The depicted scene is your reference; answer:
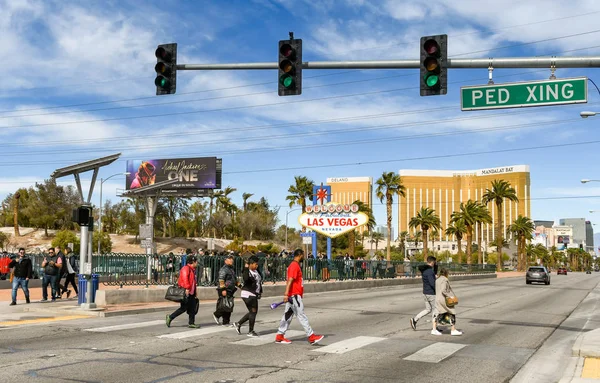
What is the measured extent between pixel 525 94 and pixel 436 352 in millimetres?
5290

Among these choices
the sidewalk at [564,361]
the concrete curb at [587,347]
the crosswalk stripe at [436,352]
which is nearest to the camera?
the sidewalk at [564,361]

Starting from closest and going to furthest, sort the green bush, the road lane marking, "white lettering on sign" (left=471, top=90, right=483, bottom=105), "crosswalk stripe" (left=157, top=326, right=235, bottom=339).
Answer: "white lettering on sign" (left=471, top=90, right=483, bottom=105), "crosswalk stripe" (left=157, top=326, right=235, bottom=339), the road lane marking, the green bush

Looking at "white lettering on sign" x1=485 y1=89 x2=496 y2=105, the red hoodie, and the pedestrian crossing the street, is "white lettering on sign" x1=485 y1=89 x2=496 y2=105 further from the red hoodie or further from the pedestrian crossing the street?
the red hoodie

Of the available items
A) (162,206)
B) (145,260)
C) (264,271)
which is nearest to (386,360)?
(145,260)

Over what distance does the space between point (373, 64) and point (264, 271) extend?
1620 cm

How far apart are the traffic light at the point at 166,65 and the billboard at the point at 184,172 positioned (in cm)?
6565

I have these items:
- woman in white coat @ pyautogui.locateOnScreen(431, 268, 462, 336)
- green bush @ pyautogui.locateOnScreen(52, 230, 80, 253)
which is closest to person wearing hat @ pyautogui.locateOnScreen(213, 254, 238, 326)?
woman in white coat @ pyautogui.locateOnScreen(431, 268, 462, 336)

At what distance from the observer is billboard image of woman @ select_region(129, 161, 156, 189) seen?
83438 mm

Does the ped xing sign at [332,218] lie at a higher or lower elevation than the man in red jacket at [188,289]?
higher

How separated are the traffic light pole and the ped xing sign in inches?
1236

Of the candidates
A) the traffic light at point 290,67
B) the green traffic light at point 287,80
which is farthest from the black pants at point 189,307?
the green traffic light at point 287,80

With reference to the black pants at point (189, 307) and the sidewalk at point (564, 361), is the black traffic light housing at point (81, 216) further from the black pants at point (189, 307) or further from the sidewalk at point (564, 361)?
the sidewalk at point (564, 361)

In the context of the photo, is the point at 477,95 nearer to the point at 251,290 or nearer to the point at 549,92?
the point at 549,92

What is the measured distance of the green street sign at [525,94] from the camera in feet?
39.2
